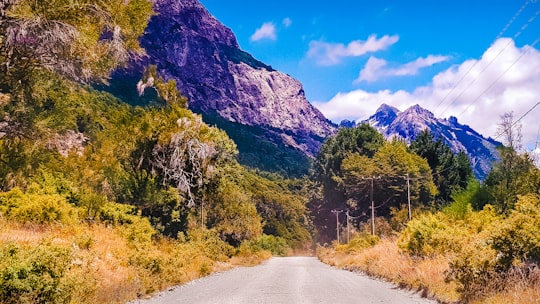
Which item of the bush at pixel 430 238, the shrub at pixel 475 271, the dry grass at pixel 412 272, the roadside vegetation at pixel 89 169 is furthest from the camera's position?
the bush at pixel 430 238

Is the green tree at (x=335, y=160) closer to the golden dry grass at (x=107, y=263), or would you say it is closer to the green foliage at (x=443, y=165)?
the green foliage at (x=443, y=165)

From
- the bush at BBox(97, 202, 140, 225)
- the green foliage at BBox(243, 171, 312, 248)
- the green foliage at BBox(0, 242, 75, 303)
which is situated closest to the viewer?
the green foliage at BBox(0, 242, 75, 303)

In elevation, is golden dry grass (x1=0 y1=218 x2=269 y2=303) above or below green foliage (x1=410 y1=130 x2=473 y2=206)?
below

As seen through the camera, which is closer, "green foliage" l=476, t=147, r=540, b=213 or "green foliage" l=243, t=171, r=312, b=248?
"green foliage" l=476, t=147, r=540, b=213

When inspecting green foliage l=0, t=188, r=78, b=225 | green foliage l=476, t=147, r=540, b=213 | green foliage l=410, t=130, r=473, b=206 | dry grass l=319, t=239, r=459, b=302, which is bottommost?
dry grass l=319, t=239, r=459, b=302

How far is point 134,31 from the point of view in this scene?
56.5 ft

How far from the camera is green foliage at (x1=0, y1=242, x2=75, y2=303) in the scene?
7.45 m

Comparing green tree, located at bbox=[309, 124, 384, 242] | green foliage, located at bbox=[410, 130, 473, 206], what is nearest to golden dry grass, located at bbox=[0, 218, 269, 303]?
green tree, located at bbox=[309, 124, 384, 242]

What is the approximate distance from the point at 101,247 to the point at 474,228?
18.0m

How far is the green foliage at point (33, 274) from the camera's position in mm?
7453

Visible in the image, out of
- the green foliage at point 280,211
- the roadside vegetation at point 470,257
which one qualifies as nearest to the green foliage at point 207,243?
the roadside vegetation at point 470,257

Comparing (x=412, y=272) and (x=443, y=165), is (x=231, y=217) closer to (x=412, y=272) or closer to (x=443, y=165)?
(x=412, y=272)

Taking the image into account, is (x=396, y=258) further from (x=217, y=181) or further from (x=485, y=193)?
(x=485, y=193)

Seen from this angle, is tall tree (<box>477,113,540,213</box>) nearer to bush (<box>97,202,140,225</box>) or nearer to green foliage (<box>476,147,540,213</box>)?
green foliage (<box>476,147,540,213</box>)
